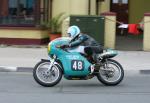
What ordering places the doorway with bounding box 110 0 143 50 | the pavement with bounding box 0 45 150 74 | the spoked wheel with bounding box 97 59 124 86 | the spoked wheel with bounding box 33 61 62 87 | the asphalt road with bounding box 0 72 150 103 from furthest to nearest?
1. the doorway with bounding box 110 0 143 50
2. the pavement with bounding box 0 45 150 74
3. the spoked wheel with bounding box 97 59 124 86
4. the spoked wheel with bounding box 33 61 62 87
5. the asphalt road with bounding box 0 72 150 103

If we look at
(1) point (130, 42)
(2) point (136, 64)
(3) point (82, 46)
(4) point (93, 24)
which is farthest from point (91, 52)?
(1) point (130, 42)

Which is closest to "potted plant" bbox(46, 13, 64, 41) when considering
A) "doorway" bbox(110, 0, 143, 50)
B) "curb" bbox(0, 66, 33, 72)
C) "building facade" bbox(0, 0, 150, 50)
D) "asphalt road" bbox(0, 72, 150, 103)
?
"building facade" bbox(0, 0, 150, 50)

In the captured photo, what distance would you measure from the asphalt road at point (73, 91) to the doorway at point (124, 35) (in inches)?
300

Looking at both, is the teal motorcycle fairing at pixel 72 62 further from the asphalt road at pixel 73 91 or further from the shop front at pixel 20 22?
the shop front at pixel 20 22

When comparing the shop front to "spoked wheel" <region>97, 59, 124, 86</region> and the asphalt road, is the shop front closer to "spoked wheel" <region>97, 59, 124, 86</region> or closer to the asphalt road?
the asphalt road

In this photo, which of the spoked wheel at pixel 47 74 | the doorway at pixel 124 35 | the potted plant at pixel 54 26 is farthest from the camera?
the doorway at pixel 124 35

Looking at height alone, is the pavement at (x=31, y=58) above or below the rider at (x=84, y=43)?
below

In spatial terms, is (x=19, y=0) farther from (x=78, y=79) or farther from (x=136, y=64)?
(x=78, y=79)

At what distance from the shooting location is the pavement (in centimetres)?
1515

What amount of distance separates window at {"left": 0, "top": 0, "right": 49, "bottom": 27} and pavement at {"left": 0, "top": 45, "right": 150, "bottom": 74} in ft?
3.26

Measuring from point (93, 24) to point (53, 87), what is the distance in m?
7.99

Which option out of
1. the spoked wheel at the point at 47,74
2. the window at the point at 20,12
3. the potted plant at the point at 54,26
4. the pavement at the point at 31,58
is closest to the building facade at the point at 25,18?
the window at the point at 20,12

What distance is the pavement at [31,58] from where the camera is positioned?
49.7 ft

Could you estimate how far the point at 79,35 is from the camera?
12.3 m
